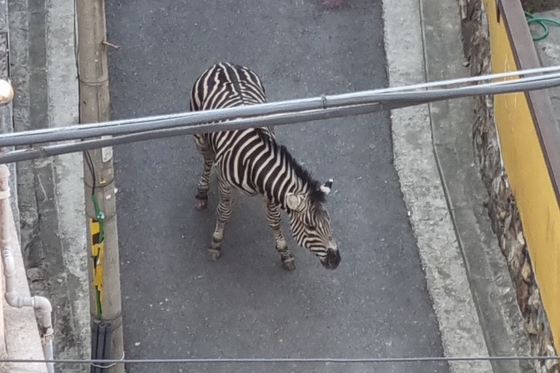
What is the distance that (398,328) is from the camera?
34.3 ft

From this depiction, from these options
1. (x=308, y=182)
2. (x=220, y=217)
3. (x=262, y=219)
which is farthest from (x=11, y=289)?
(x=262, y=219)

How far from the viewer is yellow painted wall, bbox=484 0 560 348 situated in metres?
9.38

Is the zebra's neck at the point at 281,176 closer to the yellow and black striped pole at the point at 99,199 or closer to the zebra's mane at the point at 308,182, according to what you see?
the zebra's mane at the point at 308,182

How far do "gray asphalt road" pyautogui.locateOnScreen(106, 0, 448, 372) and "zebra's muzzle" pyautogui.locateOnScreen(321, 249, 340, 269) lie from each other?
608mm

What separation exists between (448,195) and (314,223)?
2.15 meters

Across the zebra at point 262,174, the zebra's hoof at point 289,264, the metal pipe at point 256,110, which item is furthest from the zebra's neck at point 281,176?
the metal pipe at point 256,110

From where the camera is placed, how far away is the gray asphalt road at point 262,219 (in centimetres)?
1038

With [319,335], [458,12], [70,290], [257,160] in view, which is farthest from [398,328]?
[458,12]

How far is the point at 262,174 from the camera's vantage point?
10.1 metres

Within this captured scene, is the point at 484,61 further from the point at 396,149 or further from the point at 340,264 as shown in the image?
the point at 340,264

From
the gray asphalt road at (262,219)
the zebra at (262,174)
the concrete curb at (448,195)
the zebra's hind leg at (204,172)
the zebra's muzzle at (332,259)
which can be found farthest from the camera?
the zebra's hind leg at (204,172)

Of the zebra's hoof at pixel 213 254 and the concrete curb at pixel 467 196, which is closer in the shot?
the concrete curb at pixel 467 196

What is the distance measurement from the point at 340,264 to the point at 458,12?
419cm

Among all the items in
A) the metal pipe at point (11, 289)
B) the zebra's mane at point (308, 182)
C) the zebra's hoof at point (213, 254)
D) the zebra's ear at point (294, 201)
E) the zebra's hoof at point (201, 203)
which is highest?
the zebra's hoof at point (201, 203)
